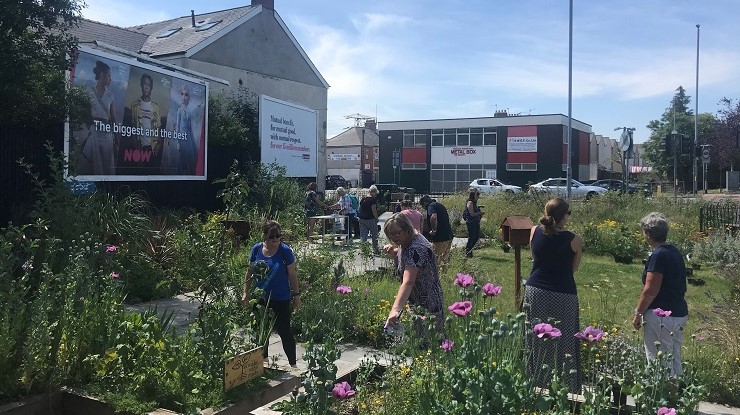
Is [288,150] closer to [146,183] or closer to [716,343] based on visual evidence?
[146,183]

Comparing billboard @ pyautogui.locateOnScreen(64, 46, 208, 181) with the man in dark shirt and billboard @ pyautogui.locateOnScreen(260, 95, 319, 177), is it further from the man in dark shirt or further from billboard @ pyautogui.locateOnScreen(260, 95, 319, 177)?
the man in dark shirt

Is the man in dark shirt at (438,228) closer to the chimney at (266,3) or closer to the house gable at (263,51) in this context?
the house gable at (263,51)

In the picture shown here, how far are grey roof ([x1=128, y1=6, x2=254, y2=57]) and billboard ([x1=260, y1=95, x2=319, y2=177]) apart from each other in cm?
806

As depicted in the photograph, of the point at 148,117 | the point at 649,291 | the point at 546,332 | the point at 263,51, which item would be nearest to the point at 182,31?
the point at 263,51

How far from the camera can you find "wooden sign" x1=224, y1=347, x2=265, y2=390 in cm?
409

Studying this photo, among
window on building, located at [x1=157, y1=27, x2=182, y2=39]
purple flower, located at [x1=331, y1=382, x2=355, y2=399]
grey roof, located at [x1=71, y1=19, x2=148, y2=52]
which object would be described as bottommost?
purple flower, located at [x1=331, y1=382, x2=355, y2=399]

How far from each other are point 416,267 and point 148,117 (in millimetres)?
10003

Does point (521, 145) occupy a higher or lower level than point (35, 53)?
higher

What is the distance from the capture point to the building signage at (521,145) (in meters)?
53.8

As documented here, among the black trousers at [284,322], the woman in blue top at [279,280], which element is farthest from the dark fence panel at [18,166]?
the black trousers at [284,322]

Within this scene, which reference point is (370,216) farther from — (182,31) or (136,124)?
(182,31)

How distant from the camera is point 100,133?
11.8m

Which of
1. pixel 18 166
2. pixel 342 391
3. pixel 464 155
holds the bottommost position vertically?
pixel 342 391

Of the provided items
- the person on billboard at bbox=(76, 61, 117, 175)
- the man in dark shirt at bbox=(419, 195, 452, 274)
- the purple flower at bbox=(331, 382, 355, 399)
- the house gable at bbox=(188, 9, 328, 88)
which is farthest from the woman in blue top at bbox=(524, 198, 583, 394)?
the house gable at bbox=(188, 9, 328, 88)
